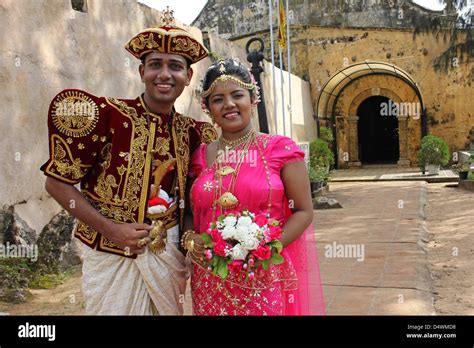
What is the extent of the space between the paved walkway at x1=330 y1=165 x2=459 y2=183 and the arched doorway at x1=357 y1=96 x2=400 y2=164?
376cm

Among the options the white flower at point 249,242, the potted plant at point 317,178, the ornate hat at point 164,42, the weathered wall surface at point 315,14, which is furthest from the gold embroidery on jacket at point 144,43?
the weathered wall surface at point 315,14

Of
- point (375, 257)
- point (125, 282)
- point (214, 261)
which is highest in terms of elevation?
point (214, 261)

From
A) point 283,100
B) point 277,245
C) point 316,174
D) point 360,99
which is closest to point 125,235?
point 277,245

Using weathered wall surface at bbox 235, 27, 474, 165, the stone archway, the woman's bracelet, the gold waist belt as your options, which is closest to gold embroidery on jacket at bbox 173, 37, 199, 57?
the gold waist belt

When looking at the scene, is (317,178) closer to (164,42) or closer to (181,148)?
(181,148)

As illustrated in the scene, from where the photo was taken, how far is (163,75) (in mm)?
2324

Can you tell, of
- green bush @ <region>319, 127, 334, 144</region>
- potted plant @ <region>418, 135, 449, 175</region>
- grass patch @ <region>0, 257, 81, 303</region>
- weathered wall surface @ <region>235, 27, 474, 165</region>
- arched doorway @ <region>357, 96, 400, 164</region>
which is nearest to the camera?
grass patch @ <region>0, 257, 81, 303</region>

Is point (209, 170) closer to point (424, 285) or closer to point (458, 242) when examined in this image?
point (424, 285)

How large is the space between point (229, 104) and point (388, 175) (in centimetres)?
1453

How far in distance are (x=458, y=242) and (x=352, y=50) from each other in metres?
11.6

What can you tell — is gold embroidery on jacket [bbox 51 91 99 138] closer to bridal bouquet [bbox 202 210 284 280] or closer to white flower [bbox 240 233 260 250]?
bridal bouquet [bbox 202 210 284 280]

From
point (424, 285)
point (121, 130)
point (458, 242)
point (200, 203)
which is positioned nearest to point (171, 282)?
point (200, 203)

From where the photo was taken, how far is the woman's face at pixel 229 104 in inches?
90.8

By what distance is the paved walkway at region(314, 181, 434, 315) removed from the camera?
4.34 metres
